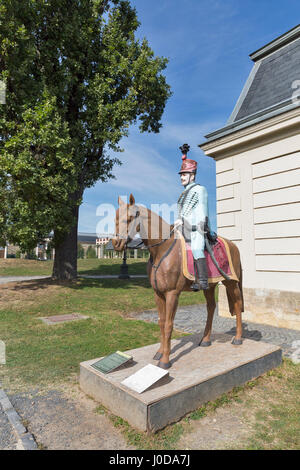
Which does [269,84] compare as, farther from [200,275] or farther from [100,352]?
[100,352]

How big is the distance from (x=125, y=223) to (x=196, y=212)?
1314mm

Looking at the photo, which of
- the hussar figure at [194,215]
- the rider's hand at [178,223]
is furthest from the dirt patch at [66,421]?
the rider's hand at [178,223]

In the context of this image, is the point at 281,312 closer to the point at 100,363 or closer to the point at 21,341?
the point at 100,363

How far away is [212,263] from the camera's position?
16.5 ft

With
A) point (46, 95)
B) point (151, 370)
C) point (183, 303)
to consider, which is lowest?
point (183, 303)

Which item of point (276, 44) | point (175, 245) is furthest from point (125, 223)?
point (276, 44)

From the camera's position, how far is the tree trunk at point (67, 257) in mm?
14688

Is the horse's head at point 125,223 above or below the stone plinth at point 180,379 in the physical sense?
above

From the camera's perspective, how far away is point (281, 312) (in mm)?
8156

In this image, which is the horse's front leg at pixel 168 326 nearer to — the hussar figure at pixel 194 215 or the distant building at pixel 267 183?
the hussar figure at pixel 194 215

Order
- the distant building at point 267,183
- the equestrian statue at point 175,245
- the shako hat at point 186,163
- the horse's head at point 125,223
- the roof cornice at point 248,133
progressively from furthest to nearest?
the distant building at point 267,183 → the roof cornice at point 248,133 → the shako hat at point 186,163 → the equestrian statue at point 175,245 → the horse's head at point 125,223
